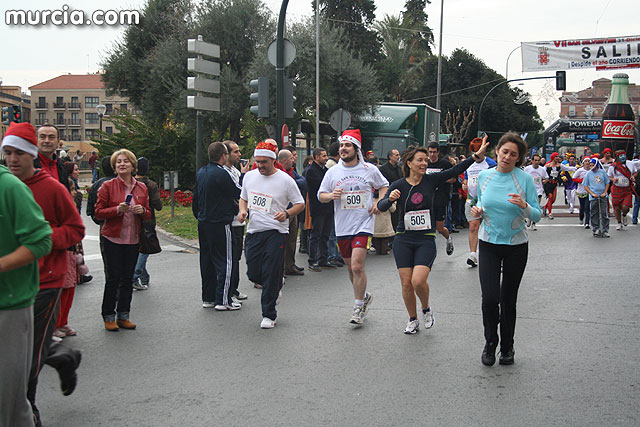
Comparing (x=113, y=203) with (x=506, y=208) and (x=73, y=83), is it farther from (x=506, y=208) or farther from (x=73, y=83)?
(x=73, y=83)

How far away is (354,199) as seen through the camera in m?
7.45

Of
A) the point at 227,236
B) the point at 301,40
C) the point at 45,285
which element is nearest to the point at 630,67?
the point at 301,40

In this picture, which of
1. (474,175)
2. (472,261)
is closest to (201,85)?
(474,175)

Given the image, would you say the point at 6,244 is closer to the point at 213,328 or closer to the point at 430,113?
the point at 213,328

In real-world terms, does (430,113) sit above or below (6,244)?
above

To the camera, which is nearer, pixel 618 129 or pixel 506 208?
pixel 506 208

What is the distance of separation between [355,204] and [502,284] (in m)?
2.07

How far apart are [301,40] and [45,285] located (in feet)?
82.4

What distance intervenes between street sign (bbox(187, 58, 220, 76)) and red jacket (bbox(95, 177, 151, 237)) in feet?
23.0

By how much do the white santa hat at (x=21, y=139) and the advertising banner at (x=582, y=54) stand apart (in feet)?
103

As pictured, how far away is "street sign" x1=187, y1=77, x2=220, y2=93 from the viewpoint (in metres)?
13.8

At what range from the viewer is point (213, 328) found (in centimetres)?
725

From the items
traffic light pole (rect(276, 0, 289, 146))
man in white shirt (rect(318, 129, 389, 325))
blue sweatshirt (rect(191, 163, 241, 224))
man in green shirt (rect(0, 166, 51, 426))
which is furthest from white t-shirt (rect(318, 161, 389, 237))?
traffic light pole (rect(276, 0, 289, 146))

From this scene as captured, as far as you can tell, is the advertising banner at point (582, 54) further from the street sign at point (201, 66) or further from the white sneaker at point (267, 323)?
the white sneaker at point (267, 323)
